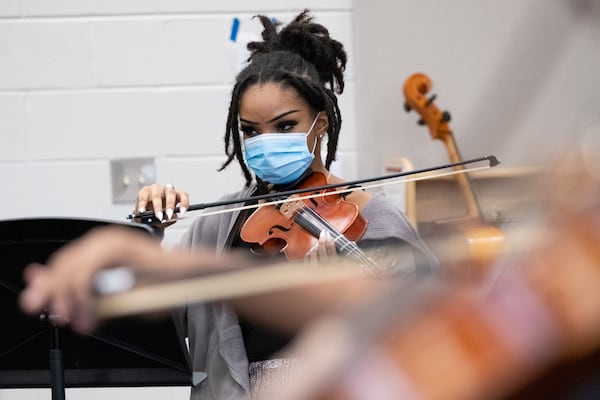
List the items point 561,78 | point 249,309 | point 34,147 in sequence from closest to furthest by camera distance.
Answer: point 249,309 < point 561,78 < point 34,147

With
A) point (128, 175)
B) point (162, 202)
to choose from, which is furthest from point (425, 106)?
point (162, 202)

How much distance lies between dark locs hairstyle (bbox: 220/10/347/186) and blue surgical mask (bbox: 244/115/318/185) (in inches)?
2.5

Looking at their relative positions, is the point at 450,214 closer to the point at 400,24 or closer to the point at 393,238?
the point at 400,24

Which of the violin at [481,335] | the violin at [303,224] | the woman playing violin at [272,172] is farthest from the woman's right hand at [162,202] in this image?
the violin at [481,335]

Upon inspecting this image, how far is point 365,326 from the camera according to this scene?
1.64 ft

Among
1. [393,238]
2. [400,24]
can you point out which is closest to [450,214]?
[400,24]

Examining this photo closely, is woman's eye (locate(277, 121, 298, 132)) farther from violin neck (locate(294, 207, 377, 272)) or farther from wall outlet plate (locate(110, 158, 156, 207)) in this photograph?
wall outlet plate (locate(110, 158, 156, 207))

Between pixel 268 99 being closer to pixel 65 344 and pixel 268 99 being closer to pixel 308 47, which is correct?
pixel 308 47

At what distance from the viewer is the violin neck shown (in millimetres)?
1482

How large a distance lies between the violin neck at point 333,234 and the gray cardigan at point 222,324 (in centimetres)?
4

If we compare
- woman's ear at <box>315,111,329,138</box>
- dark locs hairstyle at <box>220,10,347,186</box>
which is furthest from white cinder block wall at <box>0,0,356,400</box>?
woman's ear at <box>315,111,329,138</box>

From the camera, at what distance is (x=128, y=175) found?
268 cm

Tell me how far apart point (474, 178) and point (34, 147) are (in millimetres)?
1234

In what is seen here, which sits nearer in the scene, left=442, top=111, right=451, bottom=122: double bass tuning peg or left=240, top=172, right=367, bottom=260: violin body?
left=240, top=172, right=367, bottom=260: violin body
